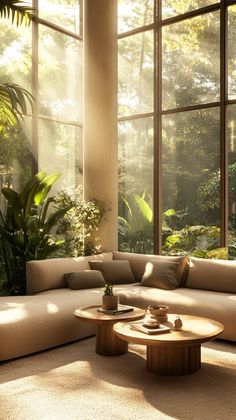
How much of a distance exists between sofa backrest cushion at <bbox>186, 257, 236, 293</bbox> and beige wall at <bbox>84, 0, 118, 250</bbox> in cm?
190

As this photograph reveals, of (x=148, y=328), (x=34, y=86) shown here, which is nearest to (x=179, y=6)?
(x=34, y=86)

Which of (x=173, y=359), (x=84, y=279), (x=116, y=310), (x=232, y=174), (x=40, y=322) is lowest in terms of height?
(x=173, y=359)

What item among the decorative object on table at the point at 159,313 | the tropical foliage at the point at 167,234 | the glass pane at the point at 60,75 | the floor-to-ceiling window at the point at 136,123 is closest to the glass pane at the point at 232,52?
the floor-to-ceiling window at the point at 136,123

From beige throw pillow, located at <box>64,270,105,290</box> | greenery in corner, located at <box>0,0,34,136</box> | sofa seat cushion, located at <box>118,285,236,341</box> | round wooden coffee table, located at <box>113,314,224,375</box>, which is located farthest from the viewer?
beige throw pillow, located at <box>64,270,105,290</box>

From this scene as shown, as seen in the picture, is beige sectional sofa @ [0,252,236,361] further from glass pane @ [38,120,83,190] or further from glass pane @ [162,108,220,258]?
glass pane @ [38,120,83,190]

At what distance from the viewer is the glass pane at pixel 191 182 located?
7.29m

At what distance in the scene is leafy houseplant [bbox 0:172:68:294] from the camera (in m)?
6.33

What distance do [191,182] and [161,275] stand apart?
2.29 meters

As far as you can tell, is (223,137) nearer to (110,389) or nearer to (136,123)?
(136,123)

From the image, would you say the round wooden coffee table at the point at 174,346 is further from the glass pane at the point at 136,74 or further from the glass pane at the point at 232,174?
the glass pane at the point at 136,74

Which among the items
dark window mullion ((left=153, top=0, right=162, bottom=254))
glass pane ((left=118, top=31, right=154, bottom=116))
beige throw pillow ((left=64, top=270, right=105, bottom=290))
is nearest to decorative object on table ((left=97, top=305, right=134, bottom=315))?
beige throw pillow ((left=64, top=270, right=105, bottom=290))

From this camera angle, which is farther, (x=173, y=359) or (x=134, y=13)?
(x=134, y=13)

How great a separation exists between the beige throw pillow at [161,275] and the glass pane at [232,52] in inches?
113

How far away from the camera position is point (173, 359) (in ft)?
12.4
